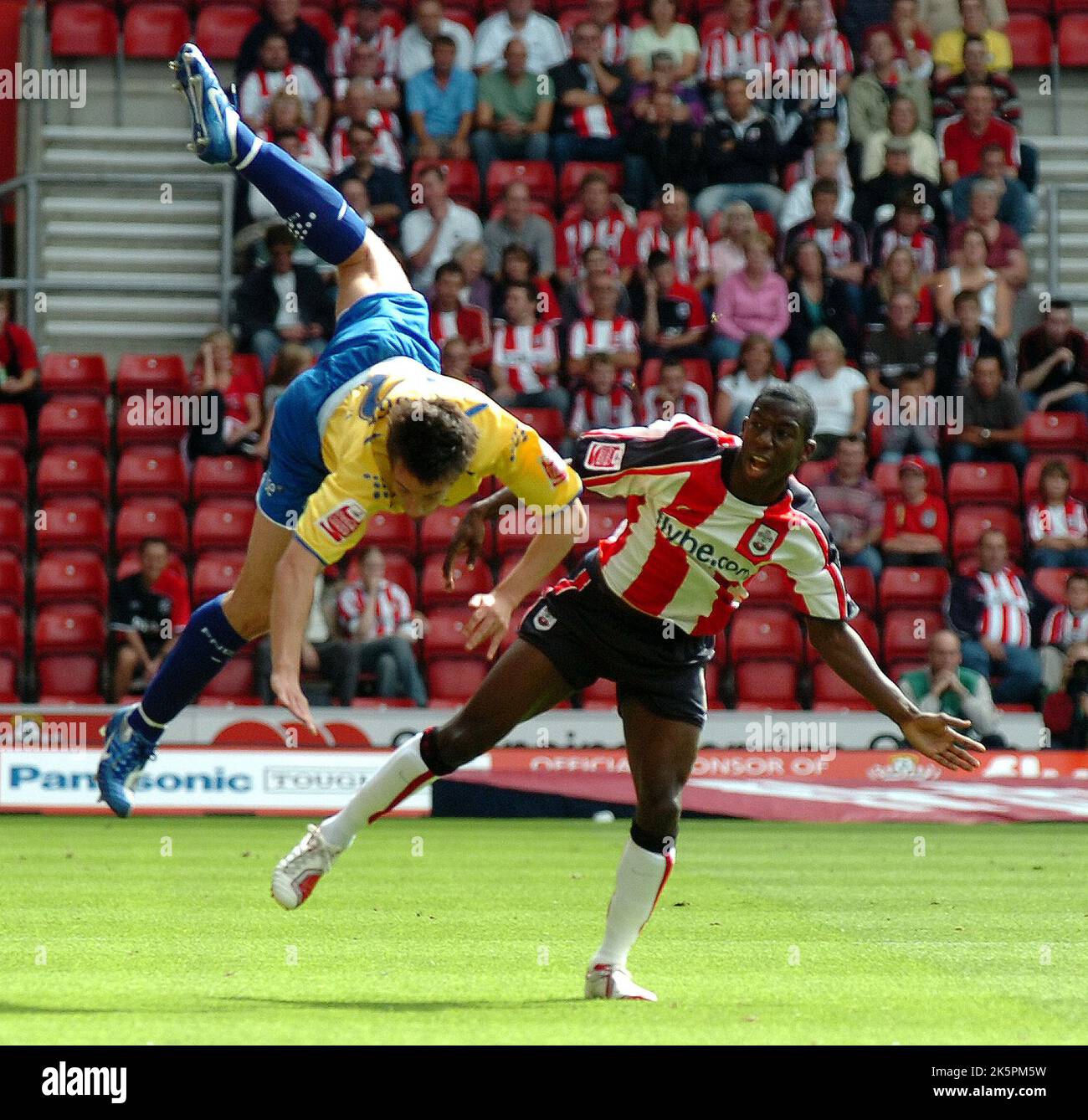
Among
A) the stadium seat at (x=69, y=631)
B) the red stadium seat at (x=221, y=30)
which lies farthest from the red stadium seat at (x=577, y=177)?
the stadium seat at (x=69, y=631)

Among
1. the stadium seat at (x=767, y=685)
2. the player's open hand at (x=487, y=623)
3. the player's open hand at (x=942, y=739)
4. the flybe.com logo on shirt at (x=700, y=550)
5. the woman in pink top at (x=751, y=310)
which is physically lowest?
the stadium seat at (x=767, y=685)

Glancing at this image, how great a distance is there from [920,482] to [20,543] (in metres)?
7.04

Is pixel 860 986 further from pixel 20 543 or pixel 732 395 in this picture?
pixel 20 543

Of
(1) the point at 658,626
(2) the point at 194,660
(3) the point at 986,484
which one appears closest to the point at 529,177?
(3) the point at 986,484

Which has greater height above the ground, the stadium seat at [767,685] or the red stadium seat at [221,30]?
the red stadium seat at [221,30]

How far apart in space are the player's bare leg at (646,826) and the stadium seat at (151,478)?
936 centimetres

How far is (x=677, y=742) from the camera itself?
671 cm

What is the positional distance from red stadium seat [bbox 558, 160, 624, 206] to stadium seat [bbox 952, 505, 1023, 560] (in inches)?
167

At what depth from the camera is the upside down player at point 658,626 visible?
21.5 feet

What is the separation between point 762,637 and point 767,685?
14.8 inches

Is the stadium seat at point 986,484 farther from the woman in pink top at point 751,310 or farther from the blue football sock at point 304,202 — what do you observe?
the blue football sock at point 304,202

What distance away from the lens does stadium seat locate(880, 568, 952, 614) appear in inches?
602

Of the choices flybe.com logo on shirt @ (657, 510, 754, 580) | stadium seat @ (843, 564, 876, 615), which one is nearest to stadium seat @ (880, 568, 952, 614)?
stadium seat @ (843, 564, 876, 615)
